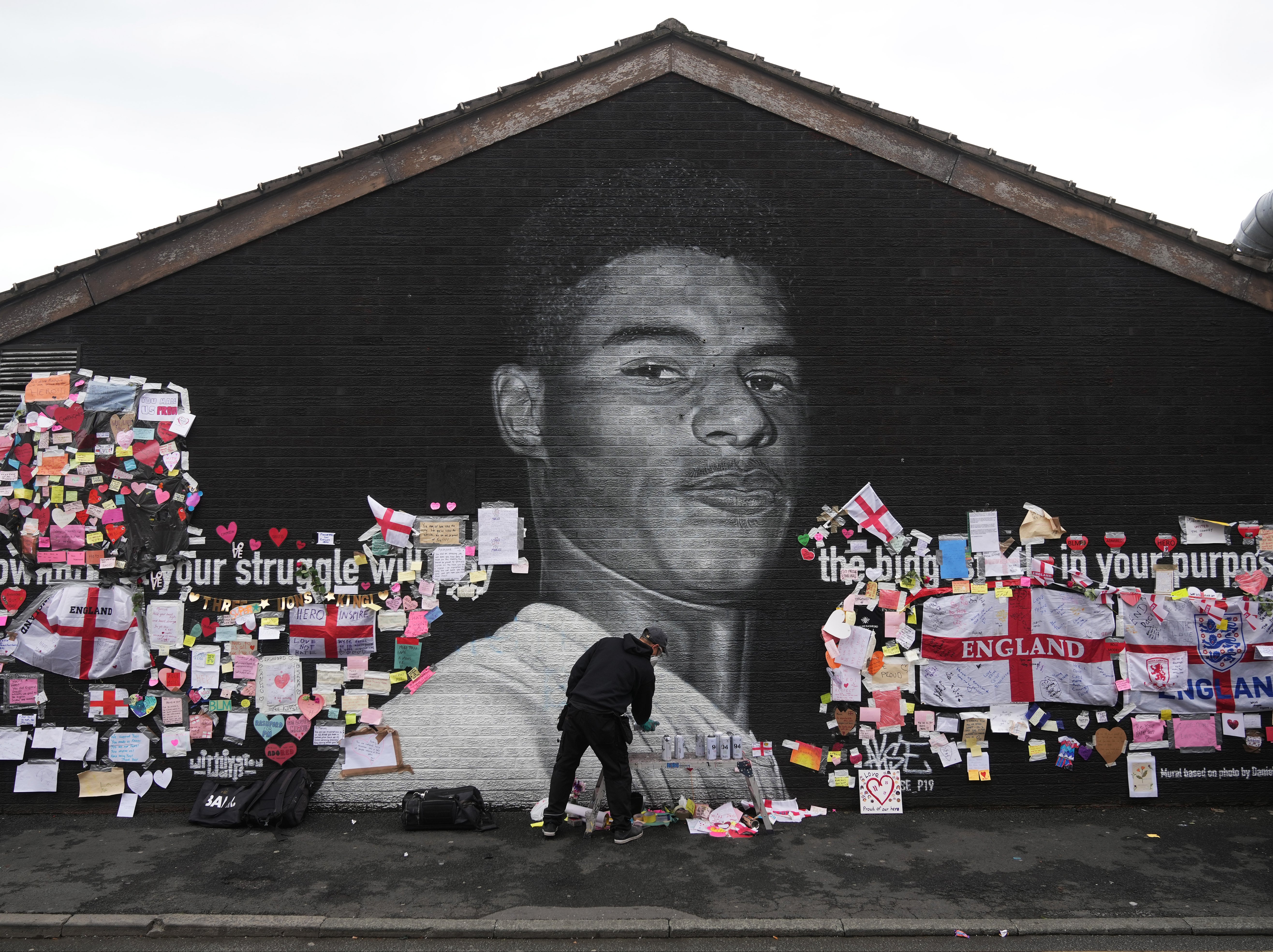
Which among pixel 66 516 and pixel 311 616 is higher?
pixel 66 516

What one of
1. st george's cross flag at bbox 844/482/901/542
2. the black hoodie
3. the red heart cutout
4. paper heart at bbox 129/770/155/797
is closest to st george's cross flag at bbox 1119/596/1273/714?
st george's cross flag at bbox 844/482/901/542

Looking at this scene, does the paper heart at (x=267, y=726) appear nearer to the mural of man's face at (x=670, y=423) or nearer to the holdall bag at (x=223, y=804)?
the holdall bag at (x=223, y=804)

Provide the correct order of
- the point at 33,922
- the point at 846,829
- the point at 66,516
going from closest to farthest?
the point at 33,922
the point at 846,829
the point at 66,516

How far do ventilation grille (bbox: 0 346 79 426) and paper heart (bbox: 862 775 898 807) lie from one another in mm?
7709

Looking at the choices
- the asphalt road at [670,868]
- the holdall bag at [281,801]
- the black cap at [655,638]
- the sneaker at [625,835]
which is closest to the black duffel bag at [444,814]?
the asphalt road at [670,868]

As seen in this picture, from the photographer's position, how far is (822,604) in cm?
714

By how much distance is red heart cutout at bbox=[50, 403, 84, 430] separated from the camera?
7.09 meters

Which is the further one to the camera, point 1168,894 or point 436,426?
point 436,426

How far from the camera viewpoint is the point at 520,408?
720 cm

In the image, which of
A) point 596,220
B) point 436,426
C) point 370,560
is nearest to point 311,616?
point 370,560

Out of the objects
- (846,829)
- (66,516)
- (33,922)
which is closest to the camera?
(33,922)

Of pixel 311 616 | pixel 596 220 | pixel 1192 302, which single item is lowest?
pixel 311 616

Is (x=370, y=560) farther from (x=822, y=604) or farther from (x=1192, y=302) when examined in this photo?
(x=1192, y=302)

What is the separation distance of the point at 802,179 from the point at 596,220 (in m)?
1.87
